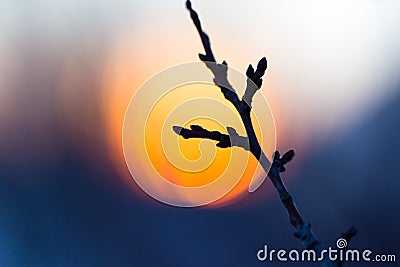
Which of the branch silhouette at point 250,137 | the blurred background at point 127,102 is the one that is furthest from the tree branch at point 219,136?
the blurred background at point 127,102

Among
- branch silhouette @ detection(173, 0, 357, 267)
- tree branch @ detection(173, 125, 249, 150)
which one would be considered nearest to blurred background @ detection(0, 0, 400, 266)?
branch silhouette @ detection(173, 0, 357, 267)

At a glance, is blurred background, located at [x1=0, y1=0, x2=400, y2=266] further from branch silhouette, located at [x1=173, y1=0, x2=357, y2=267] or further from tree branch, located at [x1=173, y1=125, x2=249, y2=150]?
tree branch, located at [x1=173, y1=125, x2=249, y2=150]

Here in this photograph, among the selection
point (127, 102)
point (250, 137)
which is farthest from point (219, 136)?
point (127, 102)

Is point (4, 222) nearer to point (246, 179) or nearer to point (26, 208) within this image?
point (26, 208)

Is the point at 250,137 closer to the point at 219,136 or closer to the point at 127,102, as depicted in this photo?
the point at 219,136

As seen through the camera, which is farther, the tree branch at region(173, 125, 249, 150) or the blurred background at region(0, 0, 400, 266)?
the blurred background at region(0, 0, 400, 266)

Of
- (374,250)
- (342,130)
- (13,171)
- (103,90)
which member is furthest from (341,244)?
(13,171)
